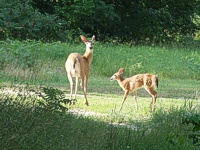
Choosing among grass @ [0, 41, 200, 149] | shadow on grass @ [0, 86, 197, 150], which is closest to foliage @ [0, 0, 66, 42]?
grass @ [0, 41, 200, 149]

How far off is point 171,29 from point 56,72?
20214 millimetres

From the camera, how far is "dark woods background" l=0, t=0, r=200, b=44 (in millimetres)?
29641

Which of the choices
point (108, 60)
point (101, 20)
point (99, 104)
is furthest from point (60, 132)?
point (101, 20)

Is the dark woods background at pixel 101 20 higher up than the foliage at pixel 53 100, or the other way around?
the dark woods background at pixel 101 20

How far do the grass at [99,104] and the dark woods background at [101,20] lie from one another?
5.10 metres

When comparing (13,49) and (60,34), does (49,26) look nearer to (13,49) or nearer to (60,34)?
(60,34)

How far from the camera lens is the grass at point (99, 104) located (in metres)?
8.12

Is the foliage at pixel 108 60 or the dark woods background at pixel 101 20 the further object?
the dark woods background at pixel 101 20

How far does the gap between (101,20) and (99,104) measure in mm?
21440

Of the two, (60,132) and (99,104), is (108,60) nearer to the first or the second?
(99,104)

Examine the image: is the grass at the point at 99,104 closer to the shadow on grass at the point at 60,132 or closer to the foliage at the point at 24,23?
the shadow on grass at the point at 60,132

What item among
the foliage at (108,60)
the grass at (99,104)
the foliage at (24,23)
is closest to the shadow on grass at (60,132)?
the grass at (99,104)

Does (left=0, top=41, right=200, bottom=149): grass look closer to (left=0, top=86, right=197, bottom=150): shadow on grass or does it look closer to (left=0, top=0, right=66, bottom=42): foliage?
(left=0, top=86, right=197, bottom=150): shadow on grass

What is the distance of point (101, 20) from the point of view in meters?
36.1
